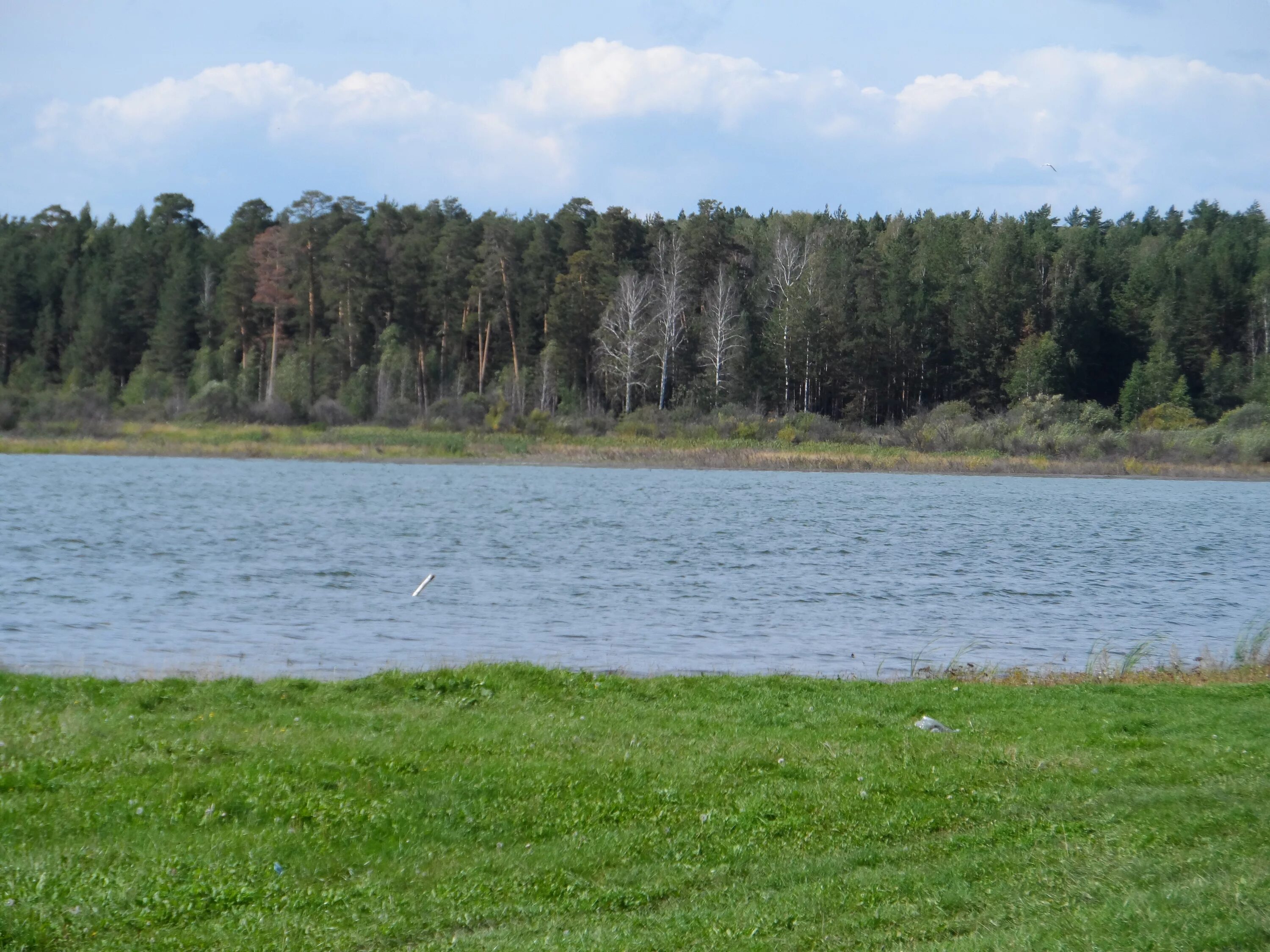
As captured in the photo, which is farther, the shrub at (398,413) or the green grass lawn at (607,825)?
the shrub at (398,413)

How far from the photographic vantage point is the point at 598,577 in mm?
28250

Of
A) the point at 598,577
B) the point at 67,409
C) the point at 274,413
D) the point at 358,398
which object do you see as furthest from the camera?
the point at 358,398

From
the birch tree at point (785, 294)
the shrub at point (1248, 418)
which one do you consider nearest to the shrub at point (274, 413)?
the birch tree at point (785, 294)

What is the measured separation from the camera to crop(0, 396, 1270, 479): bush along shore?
243ft

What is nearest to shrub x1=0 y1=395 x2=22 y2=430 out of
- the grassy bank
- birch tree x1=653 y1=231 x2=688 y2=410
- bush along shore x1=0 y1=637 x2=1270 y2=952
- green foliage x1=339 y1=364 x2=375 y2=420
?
the grassy bank

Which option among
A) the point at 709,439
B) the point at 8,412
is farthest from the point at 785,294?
the point at 8,412

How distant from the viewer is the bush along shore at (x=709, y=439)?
74.1m

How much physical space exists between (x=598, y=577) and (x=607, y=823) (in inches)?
765

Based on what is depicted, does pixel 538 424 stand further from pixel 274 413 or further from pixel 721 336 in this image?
pixel 274 413

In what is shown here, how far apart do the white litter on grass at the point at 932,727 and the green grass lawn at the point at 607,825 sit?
0.19 m

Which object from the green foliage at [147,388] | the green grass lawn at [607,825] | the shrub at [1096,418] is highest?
the green foliage at [147,388]

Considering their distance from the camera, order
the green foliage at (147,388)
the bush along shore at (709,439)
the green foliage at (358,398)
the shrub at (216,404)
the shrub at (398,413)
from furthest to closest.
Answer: the green foliage at (147,388) → the green foliage at (358,398) → the shrub at (216,404) → the shrub at (398,413) → the bush along shore at (709,439)

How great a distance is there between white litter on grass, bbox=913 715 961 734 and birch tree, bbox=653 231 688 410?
70.3 m

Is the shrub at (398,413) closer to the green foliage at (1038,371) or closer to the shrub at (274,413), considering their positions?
the shrub at (274,413)
